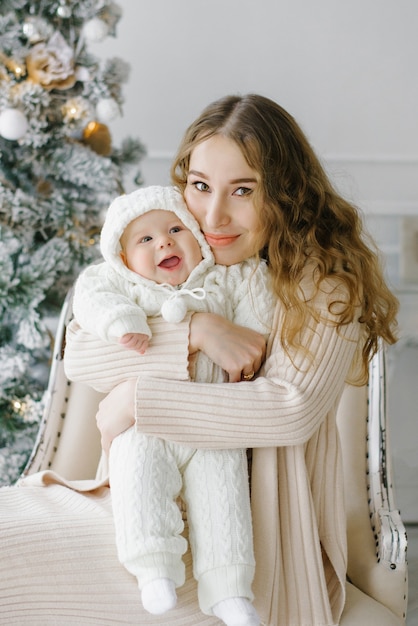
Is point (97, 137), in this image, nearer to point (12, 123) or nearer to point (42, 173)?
point (42, 173)

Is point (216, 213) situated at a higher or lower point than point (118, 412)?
higher

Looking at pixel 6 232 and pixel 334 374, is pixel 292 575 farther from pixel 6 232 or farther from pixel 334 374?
pixel 6 232

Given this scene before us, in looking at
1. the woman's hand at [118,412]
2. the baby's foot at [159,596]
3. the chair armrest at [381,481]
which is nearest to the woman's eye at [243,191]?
the woman's hand at [118,412]

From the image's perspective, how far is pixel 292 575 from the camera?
5.04ft

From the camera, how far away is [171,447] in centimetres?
Result: 149

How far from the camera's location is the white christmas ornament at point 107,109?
2.55m

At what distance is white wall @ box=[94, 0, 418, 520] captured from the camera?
3416mm

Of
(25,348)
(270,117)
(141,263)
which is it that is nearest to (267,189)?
(270,117)

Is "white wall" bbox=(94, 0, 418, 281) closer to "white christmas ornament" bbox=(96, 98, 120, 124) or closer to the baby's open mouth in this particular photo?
"white christmas ornament" bbox=(96, 98, 120, 124)

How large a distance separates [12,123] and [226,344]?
4.15ft

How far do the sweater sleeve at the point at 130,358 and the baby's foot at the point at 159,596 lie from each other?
36 centimetres

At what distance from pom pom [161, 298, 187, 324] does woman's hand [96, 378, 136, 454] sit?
0.47 ft

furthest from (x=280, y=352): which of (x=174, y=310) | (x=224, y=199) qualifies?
(x=224, y=199)

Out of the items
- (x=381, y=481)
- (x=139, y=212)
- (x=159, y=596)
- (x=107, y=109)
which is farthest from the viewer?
(x=107, y=109)
